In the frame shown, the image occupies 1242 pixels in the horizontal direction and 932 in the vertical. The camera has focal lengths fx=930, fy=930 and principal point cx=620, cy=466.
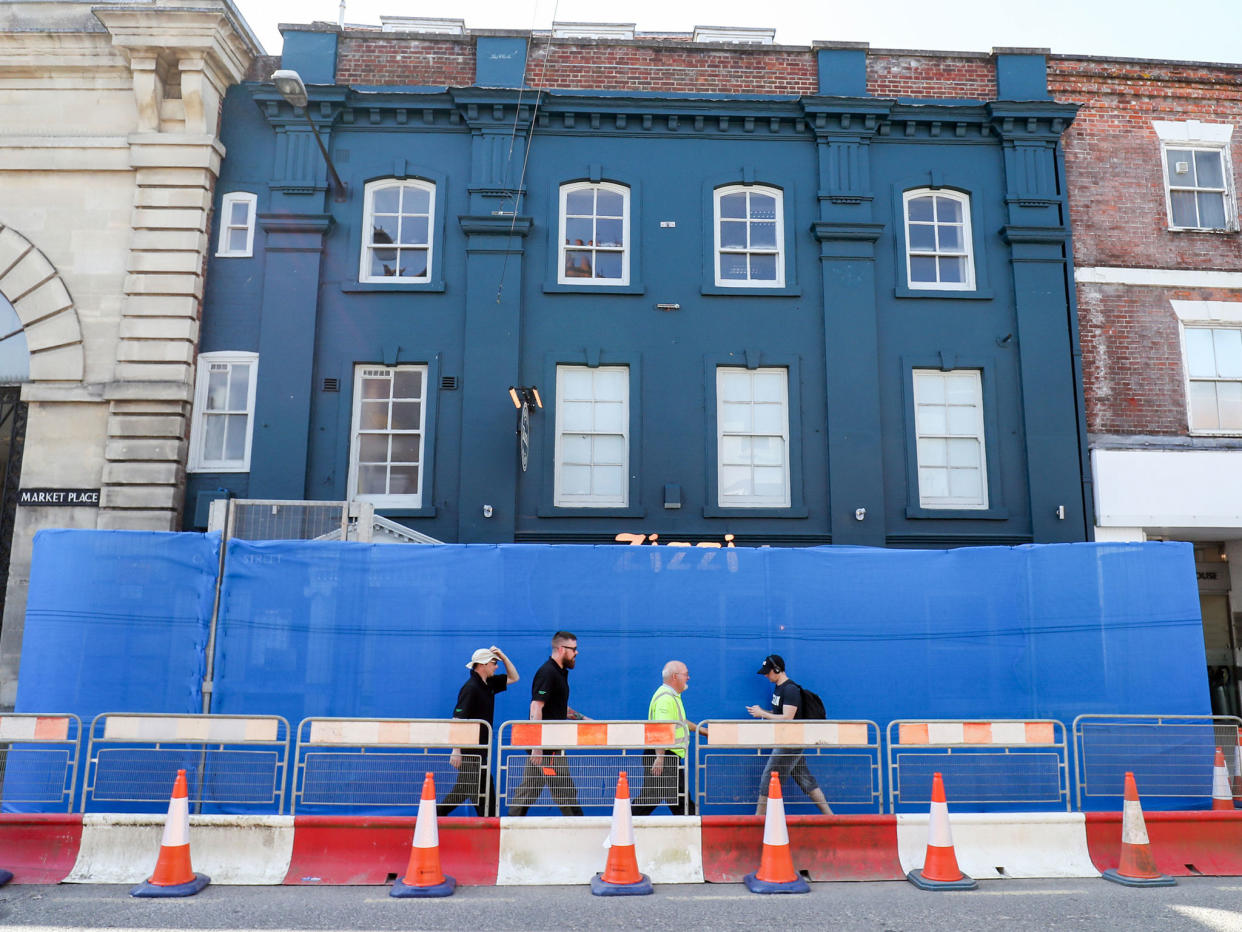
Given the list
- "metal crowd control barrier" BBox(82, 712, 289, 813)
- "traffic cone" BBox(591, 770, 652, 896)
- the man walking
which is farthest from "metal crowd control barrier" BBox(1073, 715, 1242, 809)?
"metal crowd control barrier" BBox(82, 712, 289, 813)

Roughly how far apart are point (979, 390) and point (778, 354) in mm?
3099

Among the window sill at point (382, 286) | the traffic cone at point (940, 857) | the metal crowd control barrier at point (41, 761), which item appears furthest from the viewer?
the window sill at point (382, 286)

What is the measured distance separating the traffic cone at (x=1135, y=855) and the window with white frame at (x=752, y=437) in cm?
671

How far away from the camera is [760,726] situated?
25.2 ft

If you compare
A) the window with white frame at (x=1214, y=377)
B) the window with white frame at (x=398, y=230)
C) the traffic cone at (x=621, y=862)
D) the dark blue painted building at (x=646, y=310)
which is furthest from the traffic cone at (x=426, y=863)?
the window with white frame at (x=1214, y=377)

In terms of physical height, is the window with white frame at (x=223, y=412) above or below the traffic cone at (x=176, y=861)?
above

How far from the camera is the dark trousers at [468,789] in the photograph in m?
7.72

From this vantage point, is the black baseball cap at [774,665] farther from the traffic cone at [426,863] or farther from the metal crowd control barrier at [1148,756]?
the traffic cone at [426,863]

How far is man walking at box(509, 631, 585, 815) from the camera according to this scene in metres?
7.66

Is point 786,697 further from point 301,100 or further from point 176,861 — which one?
point 301,100

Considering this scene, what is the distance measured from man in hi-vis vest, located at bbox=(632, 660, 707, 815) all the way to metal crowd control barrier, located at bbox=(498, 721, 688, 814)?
12 mm

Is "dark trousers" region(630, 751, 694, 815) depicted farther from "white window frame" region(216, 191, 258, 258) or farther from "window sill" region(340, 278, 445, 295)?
"white window frame" region(216, 191, 258, 258)

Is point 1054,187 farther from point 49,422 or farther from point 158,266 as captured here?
point 49,422

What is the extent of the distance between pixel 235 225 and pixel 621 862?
11.3 meters
